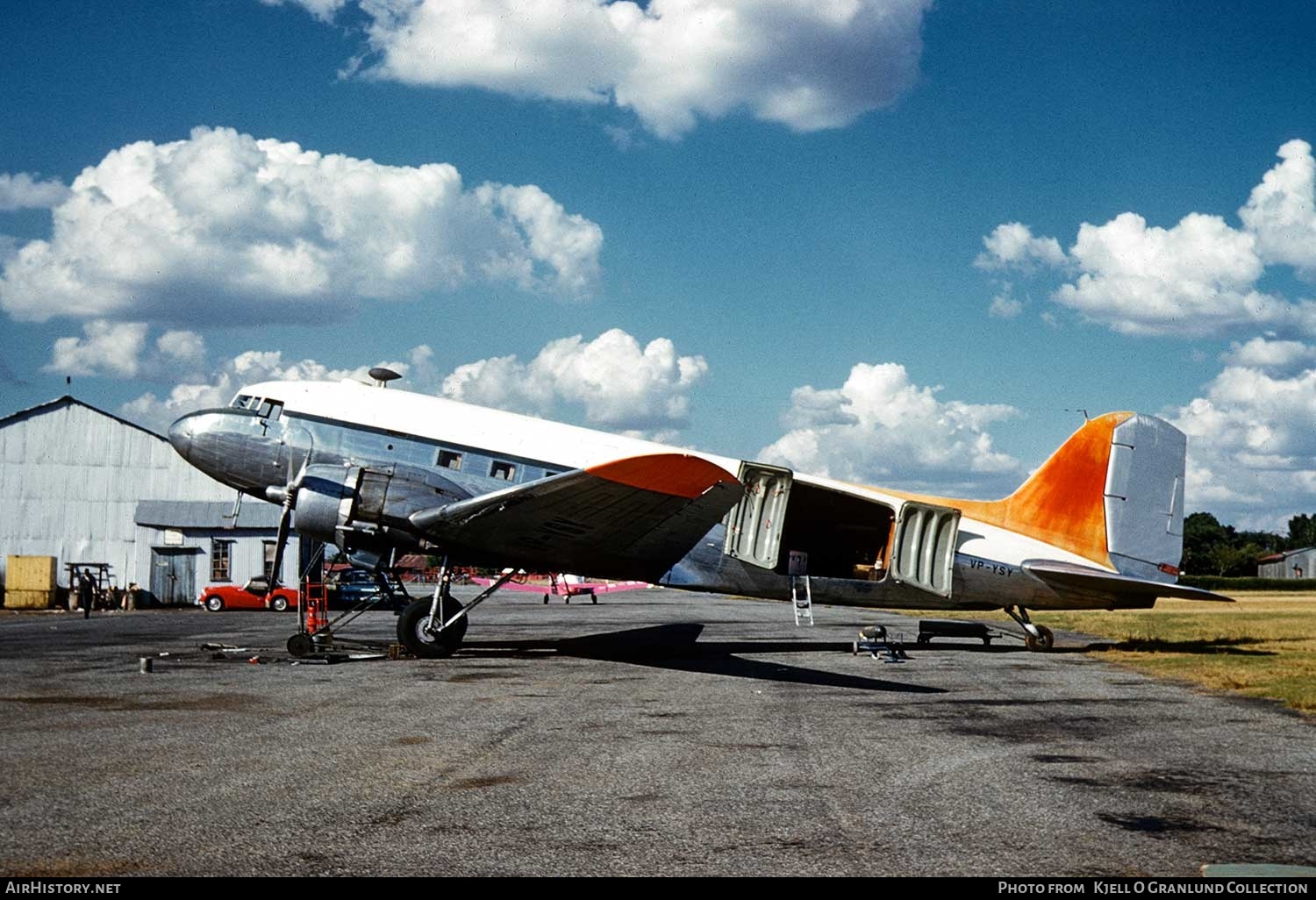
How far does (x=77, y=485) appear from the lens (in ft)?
168

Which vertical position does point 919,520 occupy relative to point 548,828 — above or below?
above

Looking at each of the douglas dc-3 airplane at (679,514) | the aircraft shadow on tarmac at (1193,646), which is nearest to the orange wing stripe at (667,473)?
the douglas dc-3 airplane at (679,514)

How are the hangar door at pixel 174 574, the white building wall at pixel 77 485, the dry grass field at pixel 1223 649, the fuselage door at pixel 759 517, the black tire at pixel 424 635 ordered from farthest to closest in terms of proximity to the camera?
the white building wall at pixel 77 485 < the hangar door at pixel 174 574 < the fuselage door at pixel 759 517 < the black tire at pixel 424 635 < the dry grass field at pixel 1223 649

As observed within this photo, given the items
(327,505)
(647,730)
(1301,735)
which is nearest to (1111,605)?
(1301,735)

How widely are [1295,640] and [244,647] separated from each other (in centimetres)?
2379

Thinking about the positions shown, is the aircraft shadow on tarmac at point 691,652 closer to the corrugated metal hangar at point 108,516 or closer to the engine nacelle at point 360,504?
the engine nacelle at point 360,504

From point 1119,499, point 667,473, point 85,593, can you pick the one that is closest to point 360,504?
point 667,473

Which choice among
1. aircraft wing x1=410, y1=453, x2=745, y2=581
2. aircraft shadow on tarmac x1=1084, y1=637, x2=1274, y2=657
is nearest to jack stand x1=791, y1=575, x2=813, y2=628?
aircraft wing x1=410, y1=453, x2=745, y2=581

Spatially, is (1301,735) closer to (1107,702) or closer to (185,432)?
(1107,702)

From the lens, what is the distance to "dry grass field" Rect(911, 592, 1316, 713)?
15.7 metres

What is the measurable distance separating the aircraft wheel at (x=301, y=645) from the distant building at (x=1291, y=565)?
133186 millimetres

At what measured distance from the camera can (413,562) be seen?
99.0 metres

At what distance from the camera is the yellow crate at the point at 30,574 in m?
47.1
